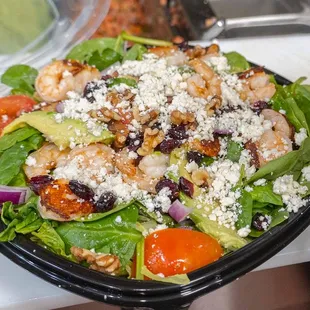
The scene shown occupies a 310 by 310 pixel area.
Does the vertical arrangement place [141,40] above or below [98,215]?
above

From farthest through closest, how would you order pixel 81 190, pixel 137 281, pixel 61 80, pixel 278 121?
pixel 61 80, pixel 278 121, pixel 81 190, pixel 137 281

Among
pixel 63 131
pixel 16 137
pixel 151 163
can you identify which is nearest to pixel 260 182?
pixel 151 163

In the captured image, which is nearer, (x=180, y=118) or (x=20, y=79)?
(x=180, y=118)

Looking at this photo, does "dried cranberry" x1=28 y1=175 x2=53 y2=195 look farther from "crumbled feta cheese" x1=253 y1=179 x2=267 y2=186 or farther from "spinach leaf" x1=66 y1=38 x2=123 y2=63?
"spinach leaf" x1=66 y1=38 x2=123 y2=63

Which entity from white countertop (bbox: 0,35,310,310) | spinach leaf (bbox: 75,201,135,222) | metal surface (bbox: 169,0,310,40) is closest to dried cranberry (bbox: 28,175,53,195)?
spinach leaf (bbox: 75,201,135,222)

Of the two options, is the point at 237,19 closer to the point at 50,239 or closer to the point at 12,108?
the point at 12,108

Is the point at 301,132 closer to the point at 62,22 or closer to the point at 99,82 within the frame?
the point at 99,82

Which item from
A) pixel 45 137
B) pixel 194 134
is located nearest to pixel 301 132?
pixel 194 134
